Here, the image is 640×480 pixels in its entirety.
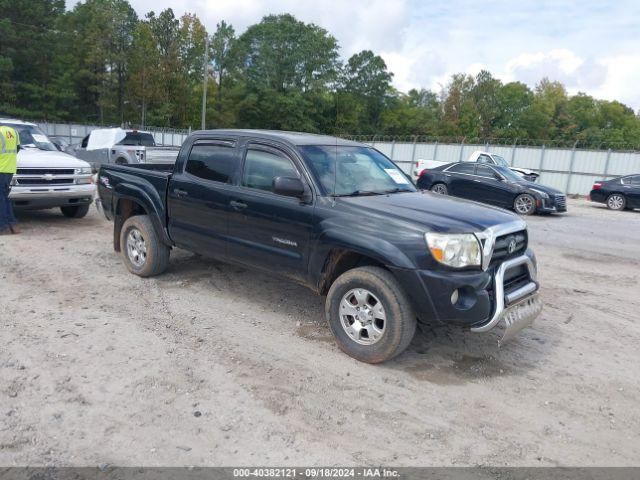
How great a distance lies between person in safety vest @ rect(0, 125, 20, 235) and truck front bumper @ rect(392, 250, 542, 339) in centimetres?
691

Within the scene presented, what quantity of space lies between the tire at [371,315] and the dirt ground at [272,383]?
16 centimetres

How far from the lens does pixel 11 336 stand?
15.3ft

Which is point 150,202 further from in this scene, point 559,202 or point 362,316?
point 559,202

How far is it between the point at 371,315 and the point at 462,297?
2.48ft

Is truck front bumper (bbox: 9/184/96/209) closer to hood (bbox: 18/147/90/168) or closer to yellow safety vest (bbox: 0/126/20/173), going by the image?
hood (bbox: 18/147/90/168)

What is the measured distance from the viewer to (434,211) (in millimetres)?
4520

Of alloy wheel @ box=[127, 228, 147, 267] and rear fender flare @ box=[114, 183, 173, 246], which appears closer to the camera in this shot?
rear fender flare @ box=[114, 183, 173, 246]

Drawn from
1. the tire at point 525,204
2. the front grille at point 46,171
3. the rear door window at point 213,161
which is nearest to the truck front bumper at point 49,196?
the front grille at point 46,171

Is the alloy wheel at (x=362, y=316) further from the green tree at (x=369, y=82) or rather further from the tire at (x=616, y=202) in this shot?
the green tree at (x=369, y=82)

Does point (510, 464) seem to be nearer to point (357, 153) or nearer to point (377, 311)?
point (377, 311)

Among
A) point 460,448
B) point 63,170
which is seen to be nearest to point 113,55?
point 63,170

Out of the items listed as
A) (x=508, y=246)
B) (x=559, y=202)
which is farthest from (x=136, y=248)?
(x=559, y=202)

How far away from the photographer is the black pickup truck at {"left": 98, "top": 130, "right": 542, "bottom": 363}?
4.14 metres

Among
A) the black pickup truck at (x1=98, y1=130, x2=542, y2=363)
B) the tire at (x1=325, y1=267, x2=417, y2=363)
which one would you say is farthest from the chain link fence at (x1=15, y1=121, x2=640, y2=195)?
the tire at (x1=325, y1=267, x2=417, y2=363)
